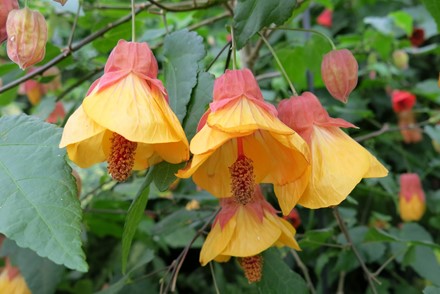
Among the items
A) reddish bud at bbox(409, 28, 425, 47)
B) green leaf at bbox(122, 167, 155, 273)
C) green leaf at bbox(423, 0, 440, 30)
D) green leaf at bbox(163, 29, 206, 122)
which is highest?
green leaf at bbox(423, 0, 440, 30)

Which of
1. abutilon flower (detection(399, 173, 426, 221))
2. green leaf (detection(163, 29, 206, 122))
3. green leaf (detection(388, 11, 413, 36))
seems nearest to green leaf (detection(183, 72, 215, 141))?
green leaf (detection(163, 29, 206, 122))

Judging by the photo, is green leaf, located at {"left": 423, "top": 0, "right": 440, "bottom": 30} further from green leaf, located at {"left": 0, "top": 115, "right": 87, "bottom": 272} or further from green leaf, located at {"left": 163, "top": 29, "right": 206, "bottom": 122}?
green leaf, located at {"left": 0, "top": 115, "right": 87, "bottom": 272}

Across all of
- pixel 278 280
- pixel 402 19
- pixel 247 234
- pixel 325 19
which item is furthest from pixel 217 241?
pixel 325 19

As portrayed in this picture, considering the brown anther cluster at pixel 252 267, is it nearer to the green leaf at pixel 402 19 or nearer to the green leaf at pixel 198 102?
the green leaf at pixel 198 102

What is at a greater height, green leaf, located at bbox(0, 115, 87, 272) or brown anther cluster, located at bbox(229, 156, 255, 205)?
green leaf, located at bbox(0, 115, 87, 272)

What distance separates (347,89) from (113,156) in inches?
12.9

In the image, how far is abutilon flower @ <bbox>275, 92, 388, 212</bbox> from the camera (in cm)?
59

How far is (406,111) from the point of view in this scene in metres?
1.67

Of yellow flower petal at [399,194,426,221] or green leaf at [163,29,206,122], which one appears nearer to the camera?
green leaf at [163,29,206,122]

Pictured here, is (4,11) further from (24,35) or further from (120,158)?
(120,158)

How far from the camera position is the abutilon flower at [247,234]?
0.68 m

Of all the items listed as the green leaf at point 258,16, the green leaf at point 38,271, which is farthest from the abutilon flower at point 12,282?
the green leaf at point 258,16

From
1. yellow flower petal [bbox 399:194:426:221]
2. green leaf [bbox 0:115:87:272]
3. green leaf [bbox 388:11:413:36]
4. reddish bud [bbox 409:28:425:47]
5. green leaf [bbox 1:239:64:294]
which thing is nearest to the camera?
green leaf [bbox 0:115:87:272]

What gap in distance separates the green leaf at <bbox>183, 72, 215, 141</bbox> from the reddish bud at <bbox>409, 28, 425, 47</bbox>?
130cm
